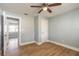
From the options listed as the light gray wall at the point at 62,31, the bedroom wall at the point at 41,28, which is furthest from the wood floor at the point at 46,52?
the bedroom wall at the point at 41,28

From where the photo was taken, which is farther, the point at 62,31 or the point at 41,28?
the point at 41,28

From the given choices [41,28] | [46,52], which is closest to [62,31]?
[46,52]

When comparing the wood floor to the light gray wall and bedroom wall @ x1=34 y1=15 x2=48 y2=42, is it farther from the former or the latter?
bedroom wall @ x1=34 y1=15 x2=48 y2=42

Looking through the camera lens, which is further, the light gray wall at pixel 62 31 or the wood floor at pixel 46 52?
the light gray wall at pixel 62 31

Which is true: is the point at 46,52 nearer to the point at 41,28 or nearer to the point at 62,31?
the point at 62,31

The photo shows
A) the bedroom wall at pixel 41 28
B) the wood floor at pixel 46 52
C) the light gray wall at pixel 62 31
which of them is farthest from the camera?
the bedroom wall at pixel 41 28

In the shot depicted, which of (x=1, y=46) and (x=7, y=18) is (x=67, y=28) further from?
(x=1, y=46)

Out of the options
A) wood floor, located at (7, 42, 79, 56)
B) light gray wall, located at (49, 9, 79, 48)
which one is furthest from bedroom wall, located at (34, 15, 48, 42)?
wood floor, located at (7, 42, 79, 56)

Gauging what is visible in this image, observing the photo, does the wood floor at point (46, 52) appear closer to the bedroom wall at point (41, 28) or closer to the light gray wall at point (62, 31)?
the light gray wall at point (62, 31)

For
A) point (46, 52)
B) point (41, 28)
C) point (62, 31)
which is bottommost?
point (46, 52)

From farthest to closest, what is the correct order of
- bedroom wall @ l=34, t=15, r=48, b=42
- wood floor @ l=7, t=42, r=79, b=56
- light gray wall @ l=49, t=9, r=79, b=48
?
bedroom wall @ l=34, t=15, r=48, b=42, light gray wall @ l=49, t=9, r=79, b=48, wood floor @ l=7, t=42, r=79, b=56

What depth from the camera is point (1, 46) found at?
101cm

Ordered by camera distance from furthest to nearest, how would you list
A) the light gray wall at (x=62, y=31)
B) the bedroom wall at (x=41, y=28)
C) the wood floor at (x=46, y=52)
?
1. the bedroom wall at (x=41, y=28)
2. the light gray wall at (x=62, y=31)
3. the wood floor at (x=46, y=52)

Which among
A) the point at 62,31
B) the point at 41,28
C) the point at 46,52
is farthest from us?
the point at 41,28
